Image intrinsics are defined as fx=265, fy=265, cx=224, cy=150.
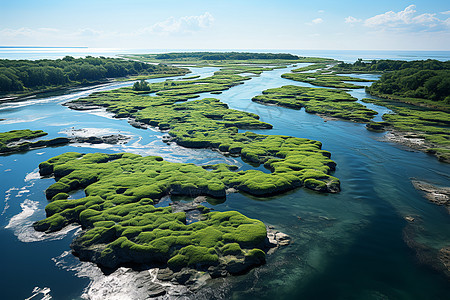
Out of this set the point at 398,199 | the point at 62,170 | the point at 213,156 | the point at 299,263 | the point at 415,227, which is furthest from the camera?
the point at 213,156

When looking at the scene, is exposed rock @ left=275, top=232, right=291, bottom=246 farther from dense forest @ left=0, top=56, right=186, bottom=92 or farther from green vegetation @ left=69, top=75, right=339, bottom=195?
dense forest @ left=0, top=56, right=186, bottom=92

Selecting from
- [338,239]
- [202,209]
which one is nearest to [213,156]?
[202,209]

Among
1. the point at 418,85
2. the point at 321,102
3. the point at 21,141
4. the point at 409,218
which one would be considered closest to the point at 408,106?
the point at 418,85

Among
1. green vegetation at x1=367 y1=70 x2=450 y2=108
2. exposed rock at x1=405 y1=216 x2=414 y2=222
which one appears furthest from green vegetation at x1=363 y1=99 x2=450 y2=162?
exposed rock at x1=405 y1=216 x2=414 y2=222

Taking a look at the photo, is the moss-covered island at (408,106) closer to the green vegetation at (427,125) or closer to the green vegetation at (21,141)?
the green vegetation at (427,125)

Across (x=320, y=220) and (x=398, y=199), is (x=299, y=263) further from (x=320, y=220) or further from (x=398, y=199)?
(x=398, y=199)

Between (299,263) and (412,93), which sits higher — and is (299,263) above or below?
below
